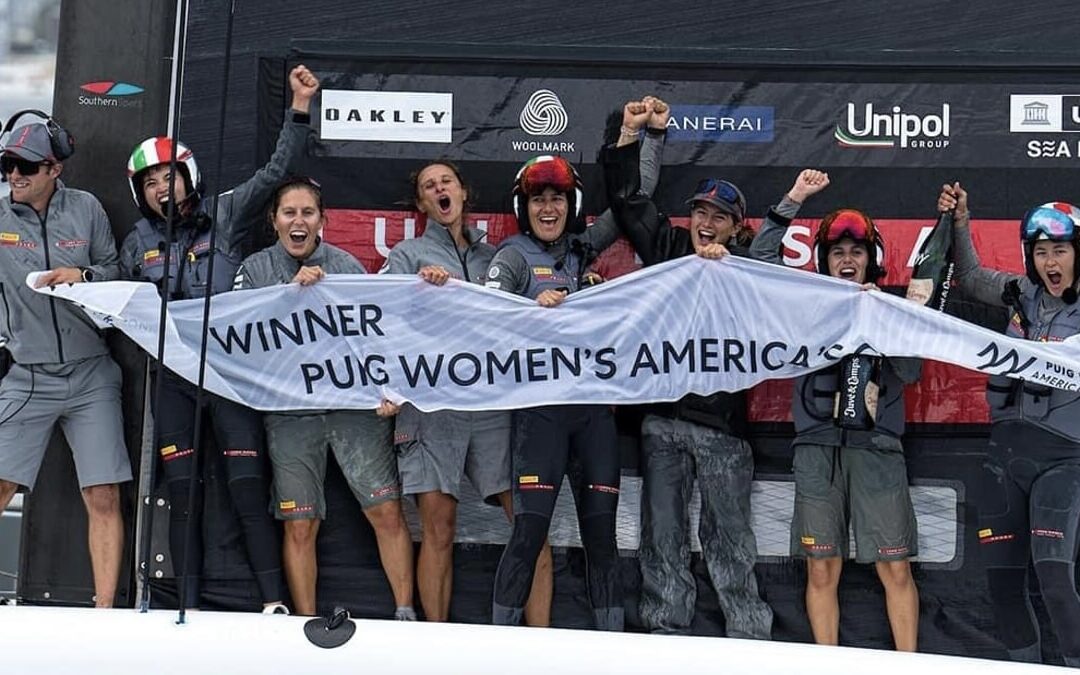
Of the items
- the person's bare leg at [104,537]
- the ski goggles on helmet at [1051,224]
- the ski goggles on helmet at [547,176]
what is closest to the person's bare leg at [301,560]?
the person's bare leg at [104,537]

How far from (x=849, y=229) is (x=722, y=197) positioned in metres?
0.53

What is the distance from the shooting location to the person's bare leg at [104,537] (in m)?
5.91

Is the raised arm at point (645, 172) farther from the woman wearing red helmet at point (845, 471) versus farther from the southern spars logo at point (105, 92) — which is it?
the southern spars logo at point (105, 92)

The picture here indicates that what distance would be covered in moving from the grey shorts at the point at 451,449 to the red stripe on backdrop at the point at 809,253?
2.89 ft

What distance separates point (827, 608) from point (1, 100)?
4.20 metres

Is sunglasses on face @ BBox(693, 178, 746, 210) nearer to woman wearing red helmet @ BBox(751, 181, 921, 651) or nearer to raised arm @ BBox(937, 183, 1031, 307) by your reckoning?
woman wearing red helmet @ BBox(751, 181, 921, 651)

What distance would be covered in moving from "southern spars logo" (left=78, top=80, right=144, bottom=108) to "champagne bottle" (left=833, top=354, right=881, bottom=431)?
127 inches

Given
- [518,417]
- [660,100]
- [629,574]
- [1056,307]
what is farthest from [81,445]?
[1056,307]

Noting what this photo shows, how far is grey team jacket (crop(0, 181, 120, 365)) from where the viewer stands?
583cm

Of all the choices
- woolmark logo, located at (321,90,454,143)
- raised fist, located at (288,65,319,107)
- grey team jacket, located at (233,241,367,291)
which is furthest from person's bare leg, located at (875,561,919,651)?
raised fist, located at (288,65,319,107)

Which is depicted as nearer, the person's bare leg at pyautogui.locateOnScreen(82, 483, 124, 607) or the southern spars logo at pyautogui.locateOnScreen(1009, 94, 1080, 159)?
the person's bare leg at pyautogui.locateOnScreen(82, 483, 124, 607)

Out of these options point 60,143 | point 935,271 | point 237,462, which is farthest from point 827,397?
point 60,143

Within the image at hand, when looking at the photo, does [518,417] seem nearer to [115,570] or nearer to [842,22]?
[115,570]

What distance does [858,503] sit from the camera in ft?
18.8
